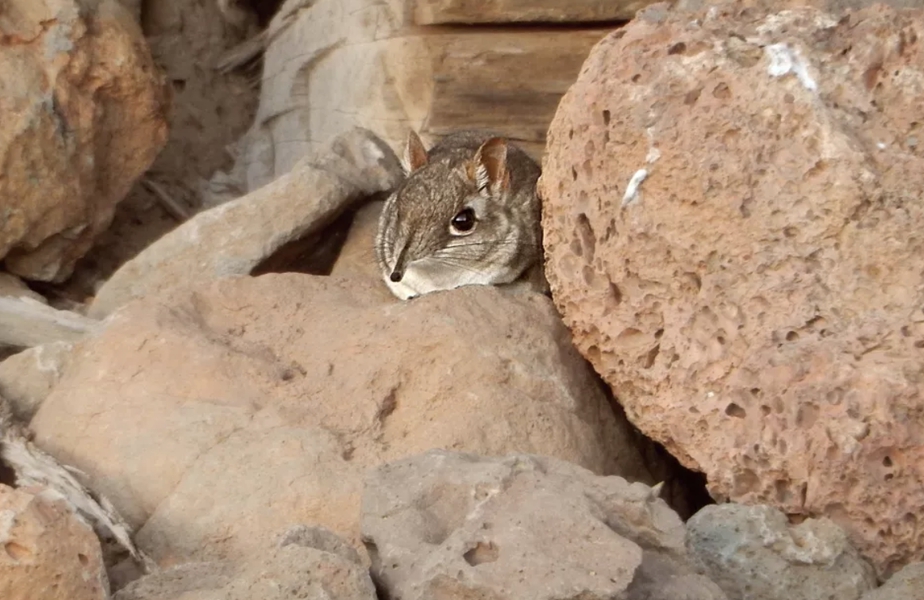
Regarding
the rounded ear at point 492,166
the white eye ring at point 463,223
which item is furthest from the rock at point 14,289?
the rounded ear at point 492,166

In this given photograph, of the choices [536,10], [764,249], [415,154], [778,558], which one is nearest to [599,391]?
[764,249]

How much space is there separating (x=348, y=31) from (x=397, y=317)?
2635 mm

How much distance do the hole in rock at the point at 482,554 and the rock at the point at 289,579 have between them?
20 cm

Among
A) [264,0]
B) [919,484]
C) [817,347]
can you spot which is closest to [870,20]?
[817,347]

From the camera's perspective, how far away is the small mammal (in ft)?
15.4

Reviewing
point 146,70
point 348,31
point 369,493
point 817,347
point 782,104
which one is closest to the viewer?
point 369,493

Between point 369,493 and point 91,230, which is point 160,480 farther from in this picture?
point 91,230

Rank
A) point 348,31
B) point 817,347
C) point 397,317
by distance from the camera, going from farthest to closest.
Result: 1. point 348,31
2. point 397,317
3. point 817,347

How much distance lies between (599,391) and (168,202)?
10.9ft

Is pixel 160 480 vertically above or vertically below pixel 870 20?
below

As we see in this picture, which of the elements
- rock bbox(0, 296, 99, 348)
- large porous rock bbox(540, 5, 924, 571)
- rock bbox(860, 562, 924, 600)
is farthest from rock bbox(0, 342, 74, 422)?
rock bbox(860, 562, 924, 600)

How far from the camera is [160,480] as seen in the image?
11.7 feet

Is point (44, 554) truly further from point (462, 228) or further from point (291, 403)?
point (462, 228)

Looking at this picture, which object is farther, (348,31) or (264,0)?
(264,0)
